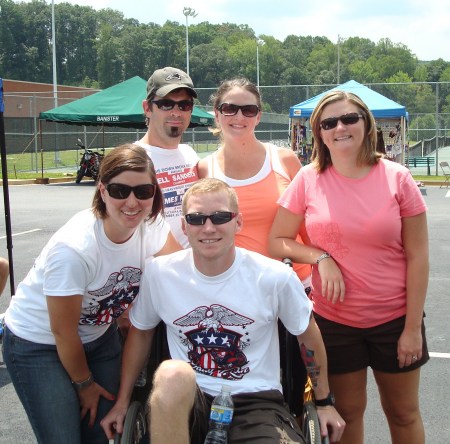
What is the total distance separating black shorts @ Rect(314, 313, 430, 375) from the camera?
2.92 metres

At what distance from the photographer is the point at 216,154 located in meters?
3.55

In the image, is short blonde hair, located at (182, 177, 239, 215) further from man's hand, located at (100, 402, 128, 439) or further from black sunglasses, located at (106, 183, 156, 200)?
man's hand, located at (100, 402, 128, 439)

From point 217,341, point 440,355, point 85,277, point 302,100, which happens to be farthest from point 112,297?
point 302,100

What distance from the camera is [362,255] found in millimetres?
2836

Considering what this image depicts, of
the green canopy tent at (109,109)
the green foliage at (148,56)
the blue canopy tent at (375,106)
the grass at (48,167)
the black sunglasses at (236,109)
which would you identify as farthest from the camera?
the green foliage at (148,56)

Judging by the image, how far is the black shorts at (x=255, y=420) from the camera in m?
2.50

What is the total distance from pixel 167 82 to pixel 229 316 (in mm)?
1409

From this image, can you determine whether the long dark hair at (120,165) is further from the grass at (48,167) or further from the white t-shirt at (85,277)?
the grass at (48,167)

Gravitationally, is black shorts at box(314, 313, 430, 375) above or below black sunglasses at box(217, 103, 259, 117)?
below

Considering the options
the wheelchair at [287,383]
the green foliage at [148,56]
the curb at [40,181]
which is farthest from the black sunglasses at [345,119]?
the green foliage at [148,56]

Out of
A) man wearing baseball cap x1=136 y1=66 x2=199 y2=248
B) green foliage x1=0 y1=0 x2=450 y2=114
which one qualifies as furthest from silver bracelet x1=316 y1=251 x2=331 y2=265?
green foliage x1=0 y1=0 x2=450 y2=114

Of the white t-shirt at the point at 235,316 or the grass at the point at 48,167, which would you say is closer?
the white t-shirt at the point at 235,316

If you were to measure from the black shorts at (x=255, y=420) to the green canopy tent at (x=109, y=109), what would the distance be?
637 inches

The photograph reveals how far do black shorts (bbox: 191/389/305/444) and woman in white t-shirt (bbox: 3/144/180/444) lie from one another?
21.2 inches
